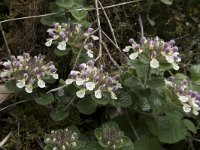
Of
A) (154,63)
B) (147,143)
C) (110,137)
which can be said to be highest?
(154,63)

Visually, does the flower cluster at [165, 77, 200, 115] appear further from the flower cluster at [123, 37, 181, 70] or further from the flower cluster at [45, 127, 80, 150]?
the flower cluster at [45, 127, 80, 150]

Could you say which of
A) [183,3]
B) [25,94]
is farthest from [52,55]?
[183,3]

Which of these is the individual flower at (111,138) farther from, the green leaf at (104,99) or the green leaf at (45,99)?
the green leaf at (45,99)

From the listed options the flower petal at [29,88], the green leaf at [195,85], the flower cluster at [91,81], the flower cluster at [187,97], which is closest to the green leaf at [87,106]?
the flower cluster at [91,81]

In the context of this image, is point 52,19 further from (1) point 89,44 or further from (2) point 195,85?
(2) point 195,85

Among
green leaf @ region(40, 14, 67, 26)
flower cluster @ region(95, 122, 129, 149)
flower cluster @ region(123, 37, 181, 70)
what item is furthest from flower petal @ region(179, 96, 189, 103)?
green leaf @ region(40, 14, 67, 26)

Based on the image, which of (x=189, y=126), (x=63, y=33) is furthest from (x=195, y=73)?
(x=63, y=33)
